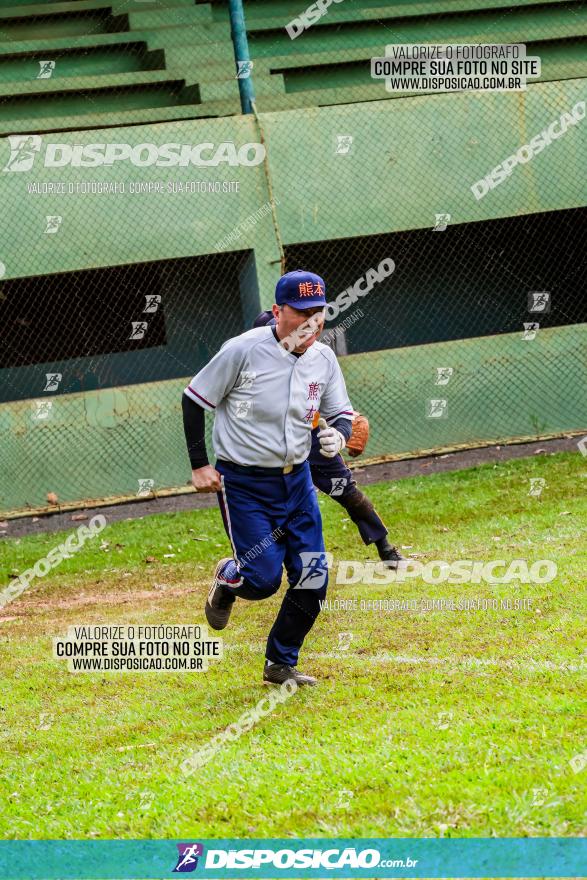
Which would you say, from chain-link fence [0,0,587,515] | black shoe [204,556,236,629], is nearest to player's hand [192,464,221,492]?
black shoe [204,556,236,629]

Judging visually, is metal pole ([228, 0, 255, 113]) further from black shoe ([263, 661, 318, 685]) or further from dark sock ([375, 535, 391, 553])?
black shoe ([263, 661, 318, 685])

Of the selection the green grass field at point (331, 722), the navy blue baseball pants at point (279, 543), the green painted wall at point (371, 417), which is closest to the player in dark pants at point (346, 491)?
the green grass field at point (331, 722)

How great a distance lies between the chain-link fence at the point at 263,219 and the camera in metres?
14.1

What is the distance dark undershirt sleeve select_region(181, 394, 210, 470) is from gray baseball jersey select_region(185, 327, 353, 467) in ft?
0.17

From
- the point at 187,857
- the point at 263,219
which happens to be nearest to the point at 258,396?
the point at 187,857

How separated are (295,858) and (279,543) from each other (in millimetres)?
2285

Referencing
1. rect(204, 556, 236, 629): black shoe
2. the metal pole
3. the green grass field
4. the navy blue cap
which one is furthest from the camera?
the metal pole

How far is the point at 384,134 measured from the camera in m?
14.6

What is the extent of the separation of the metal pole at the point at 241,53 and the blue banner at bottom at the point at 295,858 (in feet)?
37.5

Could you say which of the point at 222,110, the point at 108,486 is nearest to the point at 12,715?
the point at 108,486

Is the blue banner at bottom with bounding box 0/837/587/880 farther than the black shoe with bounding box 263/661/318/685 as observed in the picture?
No

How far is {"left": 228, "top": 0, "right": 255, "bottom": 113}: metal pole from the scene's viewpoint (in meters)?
14.4

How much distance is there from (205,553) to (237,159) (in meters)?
5.40

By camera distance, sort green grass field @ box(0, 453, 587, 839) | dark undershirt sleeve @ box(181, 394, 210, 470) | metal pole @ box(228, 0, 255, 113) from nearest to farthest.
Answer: green grass field @ box(0, 453, 587, 839) → dark undershirt sleeve @ box(181, 394, 210, 470) → metal pole @ box(228, 0, 255, 113)
